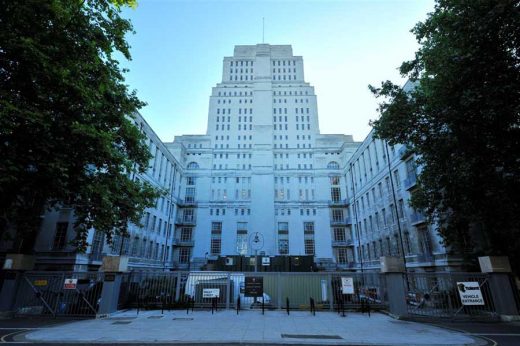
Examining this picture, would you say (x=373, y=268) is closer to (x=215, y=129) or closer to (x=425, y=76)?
(x=425, y=76)

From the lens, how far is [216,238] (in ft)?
176

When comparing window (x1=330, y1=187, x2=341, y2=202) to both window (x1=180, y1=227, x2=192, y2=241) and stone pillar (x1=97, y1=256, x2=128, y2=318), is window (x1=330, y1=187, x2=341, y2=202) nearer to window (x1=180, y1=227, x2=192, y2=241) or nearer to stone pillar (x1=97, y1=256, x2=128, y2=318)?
window (x1=180, y1=227, x2=192, y2=241)

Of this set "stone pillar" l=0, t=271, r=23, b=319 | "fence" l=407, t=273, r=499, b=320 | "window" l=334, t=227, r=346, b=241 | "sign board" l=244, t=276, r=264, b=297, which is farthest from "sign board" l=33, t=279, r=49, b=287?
"window" l=334, t=227, r=346, b=241

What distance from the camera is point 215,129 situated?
67.0m

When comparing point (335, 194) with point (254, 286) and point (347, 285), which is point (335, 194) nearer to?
point (347, 285)

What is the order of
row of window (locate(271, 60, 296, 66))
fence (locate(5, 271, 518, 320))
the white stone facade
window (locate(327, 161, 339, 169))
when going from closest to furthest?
fence (locate(5, 271, 518, 320)) < the white stone facade < window (locate(327, 161, 339, 169)) < row of window (locate(271, 60, 296, 66))

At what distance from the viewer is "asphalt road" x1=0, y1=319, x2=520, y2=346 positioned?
908 centimetres

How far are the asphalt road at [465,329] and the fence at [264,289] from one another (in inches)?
146

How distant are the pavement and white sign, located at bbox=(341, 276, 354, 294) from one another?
120cm

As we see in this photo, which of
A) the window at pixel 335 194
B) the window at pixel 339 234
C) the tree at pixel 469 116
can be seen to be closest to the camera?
the tree at pixel 469 116

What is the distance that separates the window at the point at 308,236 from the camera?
53.2 m

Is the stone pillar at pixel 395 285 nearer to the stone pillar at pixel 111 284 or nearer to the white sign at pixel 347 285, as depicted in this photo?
the white sign at pixel 347 285

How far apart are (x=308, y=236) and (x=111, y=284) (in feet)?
145

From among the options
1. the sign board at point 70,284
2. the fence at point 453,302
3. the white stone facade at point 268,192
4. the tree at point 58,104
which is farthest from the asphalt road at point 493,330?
the sign board at point 70,284
